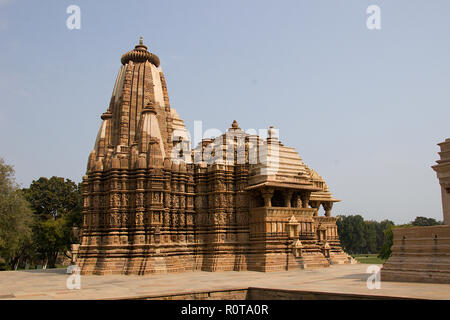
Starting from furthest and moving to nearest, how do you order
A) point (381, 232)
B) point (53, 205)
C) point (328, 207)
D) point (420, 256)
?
Result: point (381, 232) < point (53, 205) < point (328, 207) < point (420, 256)

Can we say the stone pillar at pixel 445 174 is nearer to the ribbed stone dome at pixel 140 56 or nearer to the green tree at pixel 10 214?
the ribbed stone dome at pixel 140 56

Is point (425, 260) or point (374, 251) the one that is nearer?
point (425, 260)

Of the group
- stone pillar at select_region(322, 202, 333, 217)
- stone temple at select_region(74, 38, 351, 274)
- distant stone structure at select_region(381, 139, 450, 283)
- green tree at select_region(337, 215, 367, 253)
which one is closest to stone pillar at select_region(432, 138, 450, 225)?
distant stone structure at select_region(381, 139, 450, 283)

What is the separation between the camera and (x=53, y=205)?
1700 inches

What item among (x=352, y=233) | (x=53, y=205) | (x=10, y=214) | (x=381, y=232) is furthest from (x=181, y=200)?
(x=381, y=232)

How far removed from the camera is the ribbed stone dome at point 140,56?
89.2ft

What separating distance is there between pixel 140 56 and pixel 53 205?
2408 cm

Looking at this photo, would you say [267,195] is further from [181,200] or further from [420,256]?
[420,256]

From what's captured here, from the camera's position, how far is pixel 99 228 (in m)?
22.3

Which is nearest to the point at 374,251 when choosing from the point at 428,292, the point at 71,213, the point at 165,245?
the point at 71,213

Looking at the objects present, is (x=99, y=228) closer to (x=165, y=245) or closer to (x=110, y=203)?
(x=110, y=203)

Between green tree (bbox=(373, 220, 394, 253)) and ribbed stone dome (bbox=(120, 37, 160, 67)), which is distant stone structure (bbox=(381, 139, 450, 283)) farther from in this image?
green tree (bbox=(373, 220, 394, 253))

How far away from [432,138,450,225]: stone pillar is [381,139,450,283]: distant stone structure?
2451mm
